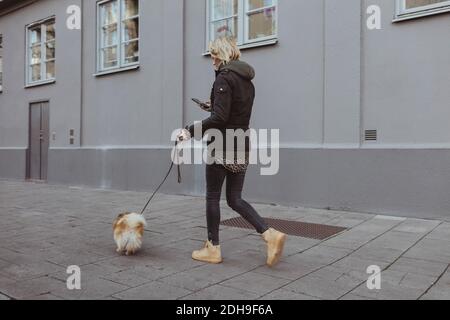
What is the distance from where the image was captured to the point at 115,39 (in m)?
10.9

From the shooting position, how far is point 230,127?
4012mm

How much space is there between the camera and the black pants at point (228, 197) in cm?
409

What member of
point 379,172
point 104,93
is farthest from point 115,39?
point 379,172

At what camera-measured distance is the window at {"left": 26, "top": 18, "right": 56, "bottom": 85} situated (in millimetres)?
12688

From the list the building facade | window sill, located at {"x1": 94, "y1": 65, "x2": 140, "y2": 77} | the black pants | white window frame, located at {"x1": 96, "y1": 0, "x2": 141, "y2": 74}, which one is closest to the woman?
the black pants

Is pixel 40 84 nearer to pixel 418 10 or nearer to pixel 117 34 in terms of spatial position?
pixel 117 34

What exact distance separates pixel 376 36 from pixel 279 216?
3.05m

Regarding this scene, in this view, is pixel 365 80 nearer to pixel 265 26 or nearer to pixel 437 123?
pixel 437 123

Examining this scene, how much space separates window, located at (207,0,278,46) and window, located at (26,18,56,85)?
5.76 metres

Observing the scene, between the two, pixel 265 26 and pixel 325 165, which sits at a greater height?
pixel 265 26

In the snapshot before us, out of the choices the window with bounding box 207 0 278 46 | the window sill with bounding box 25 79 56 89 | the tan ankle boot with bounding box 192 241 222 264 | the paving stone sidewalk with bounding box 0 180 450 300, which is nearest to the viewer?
the paving stone sidewalk with bounding box 0 180 450 300

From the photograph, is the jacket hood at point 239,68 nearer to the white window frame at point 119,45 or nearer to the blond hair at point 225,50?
the blond hair at point 225,50

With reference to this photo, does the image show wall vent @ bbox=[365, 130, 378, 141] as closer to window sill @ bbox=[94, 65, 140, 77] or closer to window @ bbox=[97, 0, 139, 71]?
window sill @ bbox=[94, 65, 140, 77]

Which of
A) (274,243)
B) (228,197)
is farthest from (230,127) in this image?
(274,243)
